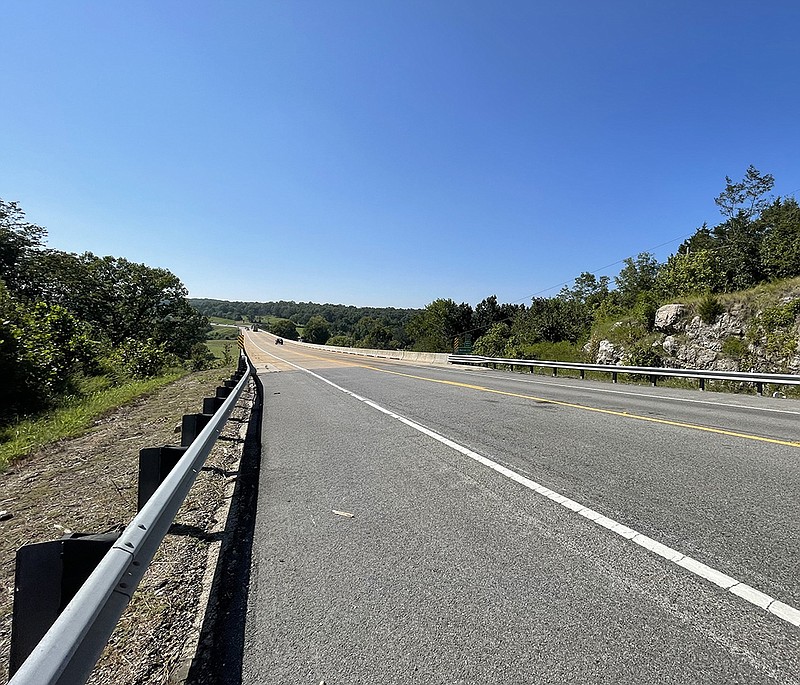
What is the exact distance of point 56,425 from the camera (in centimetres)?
823

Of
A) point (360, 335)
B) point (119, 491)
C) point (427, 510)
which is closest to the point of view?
point (427, 510)

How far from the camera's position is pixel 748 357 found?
720 inches

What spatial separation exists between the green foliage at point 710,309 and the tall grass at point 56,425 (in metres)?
25.3

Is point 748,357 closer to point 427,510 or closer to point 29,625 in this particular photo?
point 427,510

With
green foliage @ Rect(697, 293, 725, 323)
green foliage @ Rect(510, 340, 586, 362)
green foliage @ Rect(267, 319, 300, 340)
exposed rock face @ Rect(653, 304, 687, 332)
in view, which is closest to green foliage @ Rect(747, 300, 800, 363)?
green foliage @ Rect(697, 293, 725, 323)

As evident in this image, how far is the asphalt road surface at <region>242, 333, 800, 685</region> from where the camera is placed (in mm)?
2018

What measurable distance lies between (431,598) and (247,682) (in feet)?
3.60

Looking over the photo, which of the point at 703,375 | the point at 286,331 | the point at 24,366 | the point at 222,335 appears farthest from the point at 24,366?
the point at 286,331

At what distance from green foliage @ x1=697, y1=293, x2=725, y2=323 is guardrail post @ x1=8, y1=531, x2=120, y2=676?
2566 cm

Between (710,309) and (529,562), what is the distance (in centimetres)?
2352

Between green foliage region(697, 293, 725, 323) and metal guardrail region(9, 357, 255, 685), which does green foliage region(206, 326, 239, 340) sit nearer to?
green foliage region(697, 293, 725, 323)

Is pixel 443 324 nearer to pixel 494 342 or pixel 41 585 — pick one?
pixel 494 342

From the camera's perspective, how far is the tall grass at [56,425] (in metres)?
6.50

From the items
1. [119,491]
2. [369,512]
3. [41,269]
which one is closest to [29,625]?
[369,512]
